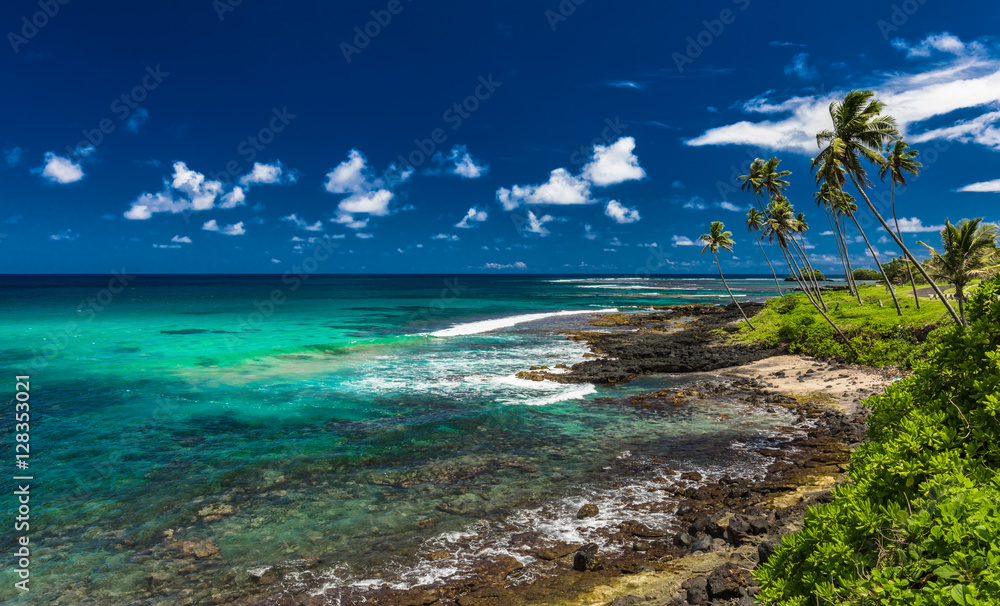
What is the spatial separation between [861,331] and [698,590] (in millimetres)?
31120

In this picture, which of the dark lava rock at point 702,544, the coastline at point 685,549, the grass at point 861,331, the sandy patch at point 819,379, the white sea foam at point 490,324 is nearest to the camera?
the coastline at point 685,549

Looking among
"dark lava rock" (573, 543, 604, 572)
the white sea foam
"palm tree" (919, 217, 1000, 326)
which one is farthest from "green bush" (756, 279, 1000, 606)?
the white sea foam

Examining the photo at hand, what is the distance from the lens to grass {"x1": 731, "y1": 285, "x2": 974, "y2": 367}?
1082 inches

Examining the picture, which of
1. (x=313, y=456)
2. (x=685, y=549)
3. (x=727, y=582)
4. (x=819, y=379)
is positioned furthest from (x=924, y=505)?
(x=819, y=379)

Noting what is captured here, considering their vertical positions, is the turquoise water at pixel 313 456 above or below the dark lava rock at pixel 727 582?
below

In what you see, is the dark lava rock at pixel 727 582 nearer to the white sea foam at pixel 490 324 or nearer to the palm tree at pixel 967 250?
the palm tree at pixel 967 250

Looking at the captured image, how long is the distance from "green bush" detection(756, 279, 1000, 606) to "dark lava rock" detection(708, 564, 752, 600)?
275 cm

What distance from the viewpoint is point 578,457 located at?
15.7 metres

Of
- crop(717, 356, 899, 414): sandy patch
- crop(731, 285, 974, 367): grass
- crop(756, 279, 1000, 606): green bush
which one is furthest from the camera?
crop(731, 285, 974, 367): grass

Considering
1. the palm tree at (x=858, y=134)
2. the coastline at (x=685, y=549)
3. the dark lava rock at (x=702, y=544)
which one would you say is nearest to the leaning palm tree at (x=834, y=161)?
the palm tree at (x=858, y=134)

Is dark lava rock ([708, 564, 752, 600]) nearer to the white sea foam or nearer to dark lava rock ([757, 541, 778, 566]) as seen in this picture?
dark lava rock ([757, 541, 778, 566])

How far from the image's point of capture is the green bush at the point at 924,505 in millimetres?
3501

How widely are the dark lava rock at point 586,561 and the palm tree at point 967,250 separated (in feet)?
77.5

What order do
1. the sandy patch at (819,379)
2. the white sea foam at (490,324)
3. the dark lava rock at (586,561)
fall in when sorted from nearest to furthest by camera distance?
the dark lava rock at (586,561) → the sandy patch at (819,379) → the white sea foam at (490,324)
